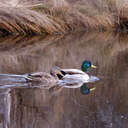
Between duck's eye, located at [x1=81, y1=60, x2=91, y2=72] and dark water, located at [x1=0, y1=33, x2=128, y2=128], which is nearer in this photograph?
dark water, located at [x1=0, y1=33, x2=128, y2=128]

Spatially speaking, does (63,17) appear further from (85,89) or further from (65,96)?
(65,96)

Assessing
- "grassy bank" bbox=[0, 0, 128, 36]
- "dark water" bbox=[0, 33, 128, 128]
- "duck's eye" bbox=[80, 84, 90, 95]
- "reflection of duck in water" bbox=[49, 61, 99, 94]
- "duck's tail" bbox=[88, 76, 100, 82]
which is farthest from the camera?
"grassy bank" bbox=[0, 0, 128, 36]

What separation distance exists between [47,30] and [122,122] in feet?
37.6

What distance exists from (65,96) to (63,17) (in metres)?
11.1

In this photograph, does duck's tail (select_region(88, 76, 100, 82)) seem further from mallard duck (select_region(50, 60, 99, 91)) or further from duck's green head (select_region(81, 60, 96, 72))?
duck's green head (select_region(81, 60, 96, 72))

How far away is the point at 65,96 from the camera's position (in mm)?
8070

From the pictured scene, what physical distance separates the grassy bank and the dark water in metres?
2.49

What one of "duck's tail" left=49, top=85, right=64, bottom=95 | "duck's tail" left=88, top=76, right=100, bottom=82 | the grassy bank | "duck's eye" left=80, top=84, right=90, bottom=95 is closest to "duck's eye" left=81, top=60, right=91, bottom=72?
"duck's tail" left=88, top=76, right=100, bottom=82

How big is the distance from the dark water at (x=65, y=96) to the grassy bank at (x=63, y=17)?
2.49m

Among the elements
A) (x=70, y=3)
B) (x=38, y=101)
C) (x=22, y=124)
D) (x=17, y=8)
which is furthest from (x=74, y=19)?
(x=22, y=124)

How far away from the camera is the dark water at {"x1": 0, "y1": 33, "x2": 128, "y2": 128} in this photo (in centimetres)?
665

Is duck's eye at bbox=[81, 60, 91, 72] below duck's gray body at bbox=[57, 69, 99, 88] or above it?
above

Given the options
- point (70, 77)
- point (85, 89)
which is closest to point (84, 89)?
point (85, 89)

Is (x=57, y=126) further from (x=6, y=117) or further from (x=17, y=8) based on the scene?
(x=17, y=8)
